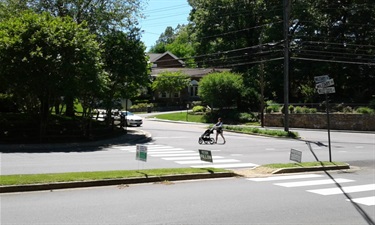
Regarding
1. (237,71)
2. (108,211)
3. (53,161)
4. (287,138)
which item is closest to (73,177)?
(108,211)

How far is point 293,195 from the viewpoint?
32.9ft

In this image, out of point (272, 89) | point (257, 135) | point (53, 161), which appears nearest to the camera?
point (53, 161)

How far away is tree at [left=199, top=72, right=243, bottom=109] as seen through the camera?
50.4 m

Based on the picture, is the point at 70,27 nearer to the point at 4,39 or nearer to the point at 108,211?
the point at 4,39

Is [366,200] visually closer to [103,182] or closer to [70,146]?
[103,182]

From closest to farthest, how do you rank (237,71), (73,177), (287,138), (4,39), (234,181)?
(73,177) < (234,181) < (4,39) < (287,138) < (237,71)

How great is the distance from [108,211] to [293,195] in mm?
4612

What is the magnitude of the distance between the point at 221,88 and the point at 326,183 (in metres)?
38.7

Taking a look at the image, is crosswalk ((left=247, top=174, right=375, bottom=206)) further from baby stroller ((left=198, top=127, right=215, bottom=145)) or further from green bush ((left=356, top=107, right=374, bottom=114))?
green bush ((left=356, top=107, right=374, bottom=114))

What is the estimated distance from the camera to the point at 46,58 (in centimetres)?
2275


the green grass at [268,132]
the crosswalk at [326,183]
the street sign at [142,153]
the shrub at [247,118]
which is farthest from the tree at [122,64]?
the shrub at [247,118]

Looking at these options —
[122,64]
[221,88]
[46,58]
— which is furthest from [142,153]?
[221,88]

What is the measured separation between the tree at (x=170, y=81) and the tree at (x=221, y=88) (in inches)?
707

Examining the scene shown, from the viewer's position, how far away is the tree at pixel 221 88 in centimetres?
5038
